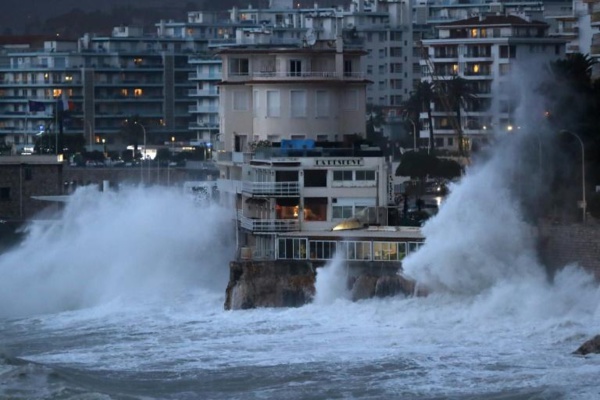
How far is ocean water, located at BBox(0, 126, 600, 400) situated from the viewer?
118ft

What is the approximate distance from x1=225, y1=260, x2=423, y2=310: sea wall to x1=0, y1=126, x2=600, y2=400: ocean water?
0.38 meters

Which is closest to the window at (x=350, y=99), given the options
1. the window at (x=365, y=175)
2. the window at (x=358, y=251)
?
the window at (x=365, y=175)

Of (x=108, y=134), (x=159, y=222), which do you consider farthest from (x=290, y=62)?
(x=108, y=134)

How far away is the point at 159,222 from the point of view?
52844 millimetres

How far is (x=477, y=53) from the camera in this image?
74312 millimetres

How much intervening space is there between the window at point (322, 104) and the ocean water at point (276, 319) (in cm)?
416

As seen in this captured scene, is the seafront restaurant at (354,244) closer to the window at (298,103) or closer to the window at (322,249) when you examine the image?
the window at (322,249)

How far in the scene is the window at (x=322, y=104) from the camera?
177 ft

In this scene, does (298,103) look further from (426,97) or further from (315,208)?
(426,97)

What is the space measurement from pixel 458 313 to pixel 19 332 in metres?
10.2

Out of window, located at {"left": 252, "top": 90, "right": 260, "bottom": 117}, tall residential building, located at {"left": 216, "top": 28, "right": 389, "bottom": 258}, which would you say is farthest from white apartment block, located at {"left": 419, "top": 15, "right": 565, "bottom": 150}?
window, located at {"left": 252, "top": 90, "right": 260, "bottom": 117}

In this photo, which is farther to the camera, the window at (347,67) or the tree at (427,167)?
the tree at (427,167)

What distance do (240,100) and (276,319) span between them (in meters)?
12.4

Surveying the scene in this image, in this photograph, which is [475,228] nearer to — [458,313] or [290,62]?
[458,313]
